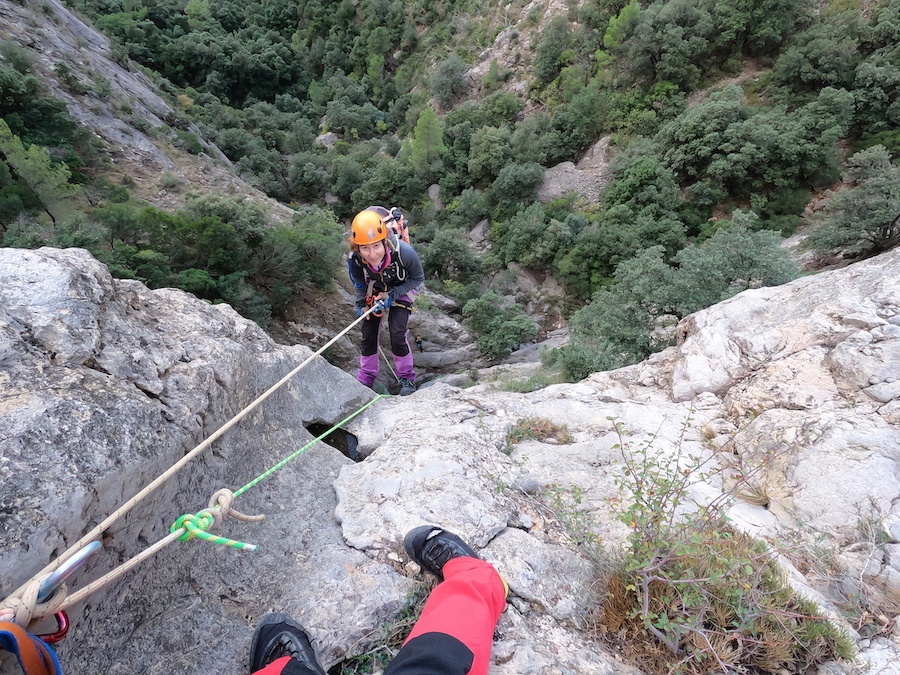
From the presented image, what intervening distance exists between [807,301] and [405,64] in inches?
1699

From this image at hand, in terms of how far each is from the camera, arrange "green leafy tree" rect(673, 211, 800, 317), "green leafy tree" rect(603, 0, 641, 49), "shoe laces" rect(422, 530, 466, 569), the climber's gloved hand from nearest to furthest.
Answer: "shoe laces" rect(422, 530, 466, 569)
the climber's gloved hand
"green leafy tree" rect(673, 211, 800, 317)
"green leafy tree" rect(603, 0, 641, 49)

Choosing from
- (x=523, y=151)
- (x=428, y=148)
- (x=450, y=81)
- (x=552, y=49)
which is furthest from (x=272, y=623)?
(x=450, y=81)

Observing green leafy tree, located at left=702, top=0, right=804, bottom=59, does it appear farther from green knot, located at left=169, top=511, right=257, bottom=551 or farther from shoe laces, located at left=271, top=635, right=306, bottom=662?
shoe laces, located at left=271, top=635, right=306, bottom=662

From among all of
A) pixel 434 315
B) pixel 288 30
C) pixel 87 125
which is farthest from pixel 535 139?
pixel 288 30

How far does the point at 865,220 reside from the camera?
1009cm

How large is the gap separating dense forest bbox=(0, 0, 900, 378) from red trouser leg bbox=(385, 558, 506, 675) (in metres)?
6.14

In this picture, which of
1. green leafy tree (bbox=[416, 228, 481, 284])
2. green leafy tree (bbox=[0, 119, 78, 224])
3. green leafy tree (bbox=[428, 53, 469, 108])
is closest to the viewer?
green leafy tree (bbox=[0, 119, 78, 224])

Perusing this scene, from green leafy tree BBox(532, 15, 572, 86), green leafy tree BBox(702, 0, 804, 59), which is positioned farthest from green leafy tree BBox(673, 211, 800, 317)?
green leafy tree BBox(532, 15, 572, 86)

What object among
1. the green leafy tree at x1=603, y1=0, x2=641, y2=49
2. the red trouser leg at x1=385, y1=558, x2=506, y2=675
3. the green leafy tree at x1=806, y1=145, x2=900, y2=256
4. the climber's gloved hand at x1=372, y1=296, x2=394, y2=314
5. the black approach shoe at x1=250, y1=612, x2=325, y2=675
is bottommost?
the climber's gloved hand at x1=372, y1=296, x2=394, y2=314

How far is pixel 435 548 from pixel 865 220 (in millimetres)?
13756

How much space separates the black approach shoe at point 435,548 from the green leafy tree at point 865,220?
1331cm

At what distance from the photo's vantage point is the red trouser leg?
1498 mm

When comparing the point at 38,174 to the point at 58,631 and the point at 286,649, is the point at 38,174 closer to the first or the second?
the point at 58,631

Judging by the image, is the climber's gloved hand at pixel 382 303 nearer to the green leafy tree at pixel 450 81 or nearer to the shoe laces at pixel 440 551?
the shoe laces at pixel 440 551
